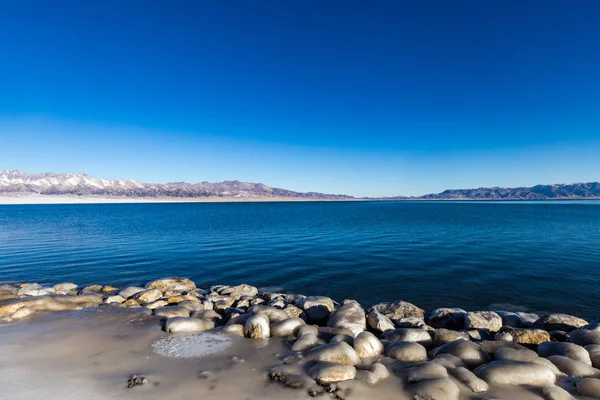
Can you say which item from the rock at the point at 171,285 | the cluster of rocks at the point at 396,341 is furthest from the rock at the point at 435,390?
the rock at the point at 171,285

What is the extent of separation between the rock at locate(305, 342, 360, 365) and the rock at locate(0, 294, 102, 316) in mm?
10062

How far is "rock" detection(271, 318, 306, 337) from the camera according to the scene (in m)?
8.62

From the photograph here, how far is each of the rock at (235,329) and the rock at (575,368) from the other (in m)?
8.20

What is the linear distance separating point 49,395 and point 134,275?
15.0 meters

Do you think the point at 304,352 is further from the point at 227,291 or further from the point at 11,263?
the point at 11,263

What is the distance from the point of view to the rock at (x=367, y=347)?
23.9 feet

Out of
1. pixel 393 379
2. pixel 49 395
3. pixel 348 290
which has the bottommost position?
pixel 348 290

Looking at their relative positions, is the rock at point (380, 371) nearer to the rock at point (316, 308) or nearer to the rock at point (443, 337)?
the rock at point (443, 337)

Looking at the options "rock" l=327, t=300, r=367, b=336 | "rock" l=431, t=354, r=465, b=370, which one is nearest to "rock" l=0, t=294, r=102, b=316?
"rock" l=327, t=300, r=367, b=336

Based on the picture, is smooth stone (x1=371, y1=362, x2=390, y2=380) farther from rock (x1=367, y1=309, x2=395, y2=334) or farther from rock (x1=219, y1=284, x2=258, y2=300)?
rock (x1=219, y1=284, x2=258, y2=300)

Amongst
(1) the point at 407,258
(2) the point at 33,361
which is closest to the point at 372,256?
(1) the point at 407,258

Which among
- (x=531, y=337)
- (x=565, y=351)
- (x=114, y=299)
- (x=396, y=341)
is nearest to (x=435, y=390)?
(x=396, y=341)

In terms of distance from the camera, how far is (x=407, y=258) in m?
22.9

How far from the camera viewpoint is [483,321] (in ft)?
32.6
